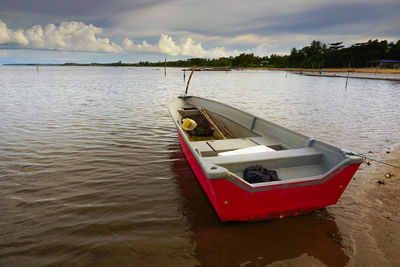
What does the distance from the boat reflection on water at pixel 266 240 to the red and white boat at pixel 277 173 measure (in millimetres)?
298

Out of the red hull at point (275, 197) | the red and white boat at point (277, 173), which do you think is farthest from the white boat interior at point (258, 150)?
the red hull at point (275, 197)

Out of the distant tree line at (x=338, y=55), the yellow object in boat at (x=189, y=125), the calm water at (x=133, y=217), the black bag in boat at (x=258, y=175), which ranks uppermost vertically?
the distant tree line at (x=338, y=55)

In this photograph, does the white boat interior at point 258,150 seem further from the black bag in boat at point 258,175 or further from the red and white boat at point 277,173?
the black bag in boat at point 258,175

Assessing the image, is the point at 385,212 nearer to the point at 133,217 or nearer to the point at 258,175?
the point at 258,175

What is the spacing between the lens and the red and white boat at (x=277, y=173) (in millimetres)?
3328

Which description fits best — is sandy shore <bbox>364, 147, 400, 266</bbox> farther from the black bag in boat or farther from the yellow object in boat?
the yellow object in boat

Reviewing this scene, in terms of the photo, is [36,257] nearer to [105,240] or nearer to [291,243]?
[105,240]

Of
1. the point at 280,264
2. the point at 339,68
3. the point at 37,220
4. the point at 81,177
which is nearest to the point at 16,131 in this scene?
the point at 81,177

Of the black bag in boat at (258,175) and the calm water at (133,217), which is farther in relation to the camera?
the black bag in boat at (258,175)

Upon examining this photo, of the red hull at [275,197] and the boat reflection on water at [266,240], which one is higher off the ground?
the red hull at [275,197]

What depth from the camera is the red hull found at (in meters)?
3.32

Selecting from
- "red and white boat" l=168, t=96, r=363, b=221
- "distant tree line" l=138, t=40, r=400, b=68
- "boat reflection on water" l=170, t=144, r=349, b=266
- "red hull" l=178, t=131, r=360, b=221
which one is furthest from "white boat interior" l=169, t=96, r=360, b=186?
"distant tree line" l=138, t=40, r=400, b=68

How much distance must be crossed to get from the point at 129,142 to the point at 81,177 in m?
2.76

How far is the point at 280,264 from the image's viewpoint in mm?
3240
